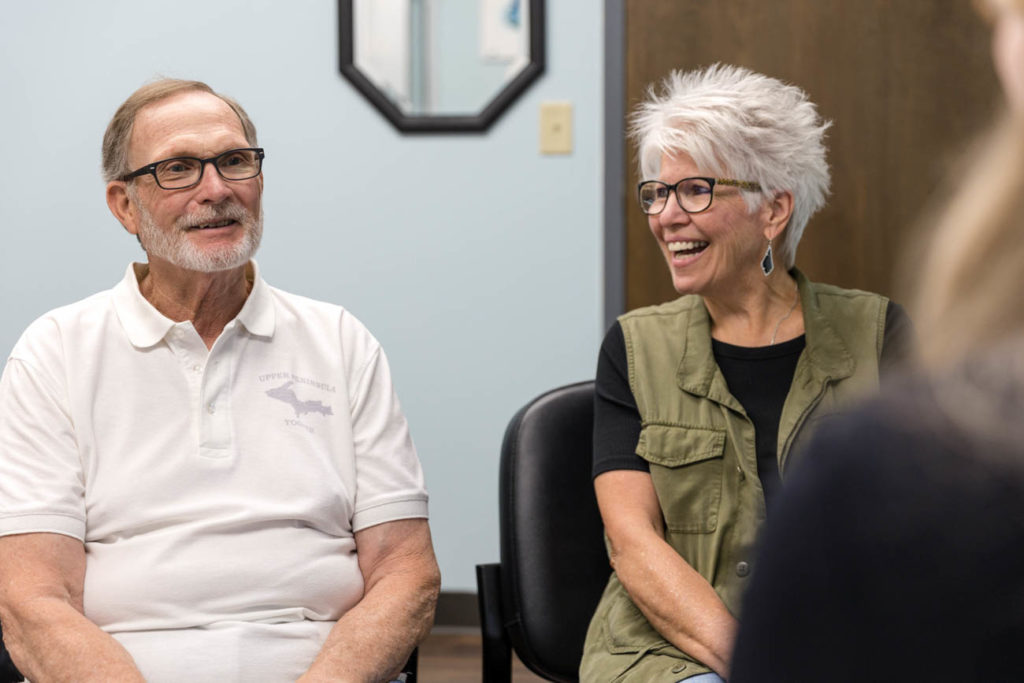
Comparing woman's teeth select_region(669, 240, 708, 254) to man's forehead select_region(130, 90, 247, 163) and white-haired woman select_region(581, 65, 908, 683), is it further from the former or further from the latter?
man's forehead select_region(130, 90, 247, 163)

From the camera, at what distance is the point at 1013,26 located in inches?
19.0

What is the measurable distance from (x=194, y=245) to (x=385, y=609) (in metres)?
0.59

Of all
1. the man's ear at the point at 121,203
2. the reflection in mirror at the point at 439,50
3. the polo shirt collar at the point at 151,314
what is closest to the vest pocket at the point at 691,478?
the polo shirt collar at the point at 151,314

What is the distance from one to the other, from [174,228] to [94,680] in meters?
0.65

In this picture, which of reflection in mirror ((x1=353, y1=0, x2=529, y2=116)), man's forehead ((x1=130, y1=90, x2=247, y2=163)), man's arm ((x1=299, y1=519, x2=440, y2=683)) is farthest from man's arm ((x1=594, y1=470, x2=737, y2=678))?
reflection in mirror ((x1=353, y1=0, x2=529, y2=116))

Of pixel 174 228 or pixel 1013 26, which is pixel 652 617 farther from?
pixel 1013 26

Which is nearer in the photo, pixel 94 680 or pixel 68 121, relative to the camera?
pixel 94 680

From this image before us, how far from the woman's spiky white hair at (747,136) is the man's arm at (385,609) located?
70 centimetres

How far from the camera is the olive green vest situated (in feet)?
5.42

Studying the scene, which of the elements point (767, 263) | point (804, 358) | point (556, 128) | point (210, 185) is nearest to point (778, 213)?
point (767, 263)

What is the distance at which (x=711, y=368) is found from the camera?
1.76 metres

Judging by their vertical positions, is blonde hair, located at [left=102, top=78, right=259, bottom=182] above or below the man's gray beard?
above

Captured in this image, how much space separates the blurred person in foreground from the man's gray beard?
135 cm

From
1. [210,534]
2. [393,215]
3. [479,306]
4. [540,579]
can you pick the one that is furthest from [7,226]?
[540,579]
